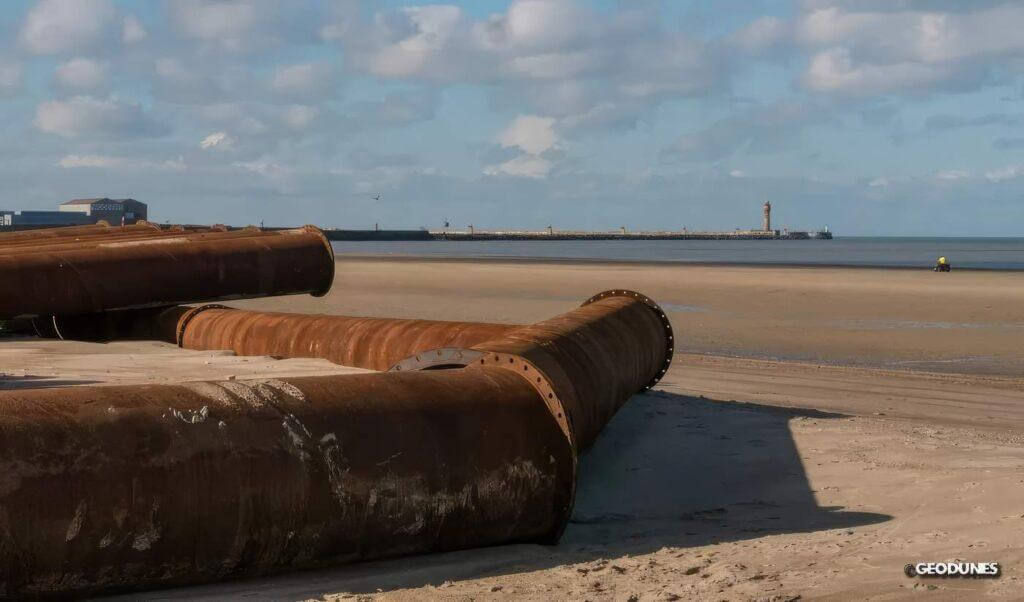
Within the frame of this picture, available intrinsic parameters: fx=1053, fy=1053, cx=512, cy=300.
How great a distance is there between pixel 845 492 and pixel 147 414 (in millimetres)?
3853

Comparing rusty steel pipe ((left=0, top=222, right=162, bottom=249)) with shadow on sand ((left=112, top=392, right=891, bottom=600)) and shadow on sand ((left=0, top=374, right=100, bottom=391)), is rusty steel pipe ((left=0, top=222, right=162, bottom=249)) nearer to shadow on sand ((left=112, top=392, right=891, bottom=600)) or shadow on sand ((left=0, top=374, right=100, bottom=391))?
shadow on sand ((left=0, top=374, right=100, bottom=391))

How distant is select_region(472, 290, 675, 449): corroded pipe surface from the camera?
17.6 ft

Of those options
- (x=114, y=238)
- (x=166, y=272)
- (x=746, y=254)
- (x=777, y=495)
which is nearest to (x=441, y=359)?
(x=777, y=495)

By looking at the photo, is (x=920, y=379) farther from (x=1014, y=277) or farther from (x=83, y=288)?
(x=1014, y=277)

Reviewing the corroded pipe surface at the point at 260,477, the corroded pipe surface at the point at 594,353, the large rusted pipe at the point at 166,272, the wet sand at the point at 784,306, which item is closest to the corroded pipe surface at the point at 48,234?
the large rusted pipe at the point at 166,272

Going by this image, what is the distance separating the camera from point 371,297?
88.3 feet

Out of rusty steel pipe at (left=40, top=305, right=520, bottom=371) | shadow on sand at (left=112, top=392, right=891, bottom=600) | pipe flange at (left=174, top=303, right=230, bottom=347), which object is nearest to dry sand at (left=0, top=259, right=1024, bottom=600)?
shadow on sand at (left=112, top=392, right=891, bottom=600)

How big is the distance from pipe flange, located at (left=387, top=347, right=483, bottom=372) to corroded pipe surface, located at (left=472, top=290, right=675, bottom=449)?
87 mm

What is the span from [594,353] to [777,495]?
1353mm

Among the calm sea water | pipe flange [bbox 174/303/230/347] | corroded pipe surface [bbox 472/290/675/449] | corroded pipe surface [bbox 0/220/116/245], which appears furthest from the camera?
the calm sea water

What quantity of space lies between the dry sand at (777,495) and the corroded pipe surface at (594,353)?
0.42 m

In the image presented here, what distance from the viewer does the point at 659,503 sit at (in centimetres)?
593

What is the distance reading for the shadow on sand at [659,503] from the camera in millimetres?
4250

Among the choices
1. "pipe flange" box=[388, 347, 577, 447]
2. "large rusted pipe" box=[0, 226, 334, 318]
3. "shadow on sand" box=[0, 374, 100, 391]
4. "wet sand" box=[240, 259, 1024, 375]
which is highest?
"large rusted pipe" box=[0, 226, 334, 318]
